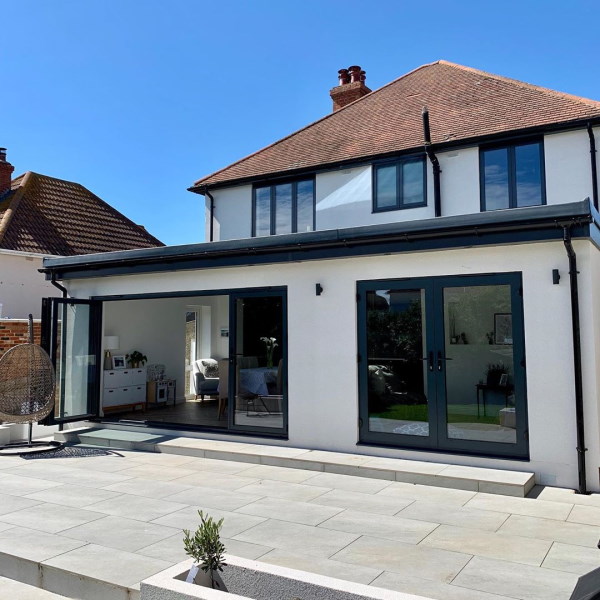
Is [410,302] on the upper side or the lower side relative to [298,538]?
upper

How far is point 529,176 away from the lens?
10.9 meters

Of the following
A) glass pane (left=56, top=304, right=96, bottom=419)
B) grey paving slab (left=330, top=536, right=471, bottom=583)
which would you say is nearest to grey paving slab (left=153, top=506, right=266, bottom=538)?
grey paving slab (left=330, top=536, right=471, bottom=583)

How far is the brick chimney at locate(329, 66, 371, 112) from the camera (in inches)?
675

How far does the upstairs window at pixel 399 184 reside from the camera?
39.1 ft

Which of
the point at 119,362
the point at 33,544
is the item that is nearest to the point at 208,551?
the point at 33,544

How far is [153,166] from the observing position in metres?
18.5

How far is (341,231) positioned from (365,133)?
7178 millimetres

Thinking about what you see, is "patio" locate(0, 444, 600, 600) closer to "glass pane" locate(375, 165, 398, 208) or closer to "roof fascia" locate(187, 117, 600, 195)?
"glass pane" locate(375, 165, 398, 208)

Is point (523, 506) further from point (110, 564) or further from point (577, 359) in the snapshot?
point (110, 564)

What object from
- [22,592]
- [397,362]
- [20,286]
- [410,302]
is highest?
[20,286]

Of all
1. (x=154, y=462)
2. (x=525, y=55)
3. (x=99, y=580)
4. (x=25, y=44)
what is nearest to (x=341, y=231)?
(x=154, y=462)

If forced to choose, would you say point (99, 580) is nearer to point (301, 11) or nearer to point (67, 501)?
point (67, 501)

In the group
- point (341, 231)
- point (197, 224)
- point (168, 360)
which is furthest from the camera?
point (197, 224)

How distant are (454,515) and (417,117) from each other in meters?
10.4
